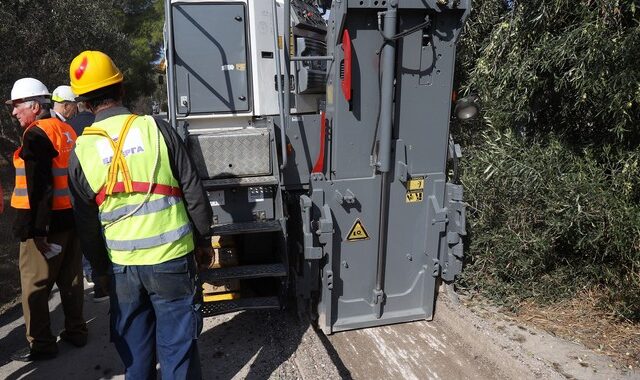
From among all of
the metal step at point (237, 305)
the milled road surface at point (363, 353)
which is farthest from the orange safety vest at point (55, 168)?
the metal step at point (237, 305)

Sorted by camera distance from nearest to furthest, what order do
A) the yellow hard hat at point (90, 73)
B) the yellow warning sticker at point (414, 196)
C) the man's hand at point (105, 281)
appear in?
the yellow hard hat at point (90, 73) < the man's hand at point (105, 281) < the yellow warning sticker at point (414, 196)

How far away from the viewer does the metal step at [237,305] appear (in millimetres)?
3705

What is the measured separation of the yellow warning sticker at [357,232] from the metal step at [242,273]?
23.2 inches

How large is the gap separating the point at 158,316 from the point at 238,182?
4.19ft

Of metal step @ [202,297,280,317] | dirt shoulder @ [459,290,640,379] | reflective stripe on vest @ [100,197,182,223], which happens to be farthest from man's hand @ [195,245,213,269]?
dirt shoulder @ [459,290,640,379]

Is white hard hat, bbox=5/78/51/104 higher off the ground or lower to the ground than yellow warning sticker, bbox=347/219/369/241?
higher

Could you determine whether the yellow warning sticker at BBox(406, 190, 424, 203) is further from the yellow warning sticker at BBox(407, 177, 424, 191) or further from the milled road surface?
the milled road surface

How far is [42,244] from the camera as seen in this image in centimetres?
372

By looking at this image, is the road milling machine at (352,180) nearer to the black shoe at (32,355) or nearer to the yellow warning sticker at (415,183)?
the yellow warning sticker at (415,183)

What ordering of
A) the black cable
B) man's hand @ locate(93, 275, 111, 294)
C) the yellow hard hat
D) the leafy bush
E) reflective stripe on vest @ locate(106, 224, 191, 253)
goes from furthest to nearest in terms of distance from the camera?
the leafy bush
the black cable
man's hand @ locate(93, 275, 111, 294)
reflective stripe on vest @ locate(106, 224, 191, 253)
the yellow hard hat

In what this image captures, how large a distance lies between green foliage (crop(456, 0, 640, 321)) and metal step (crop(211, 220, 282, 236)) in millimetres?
2045

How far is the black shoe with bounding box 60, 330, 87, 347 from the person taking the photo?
4.11m

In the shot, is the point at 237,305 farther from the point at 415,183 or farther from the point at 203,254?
the point at 415,183

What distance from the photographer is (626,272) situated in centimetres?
420
